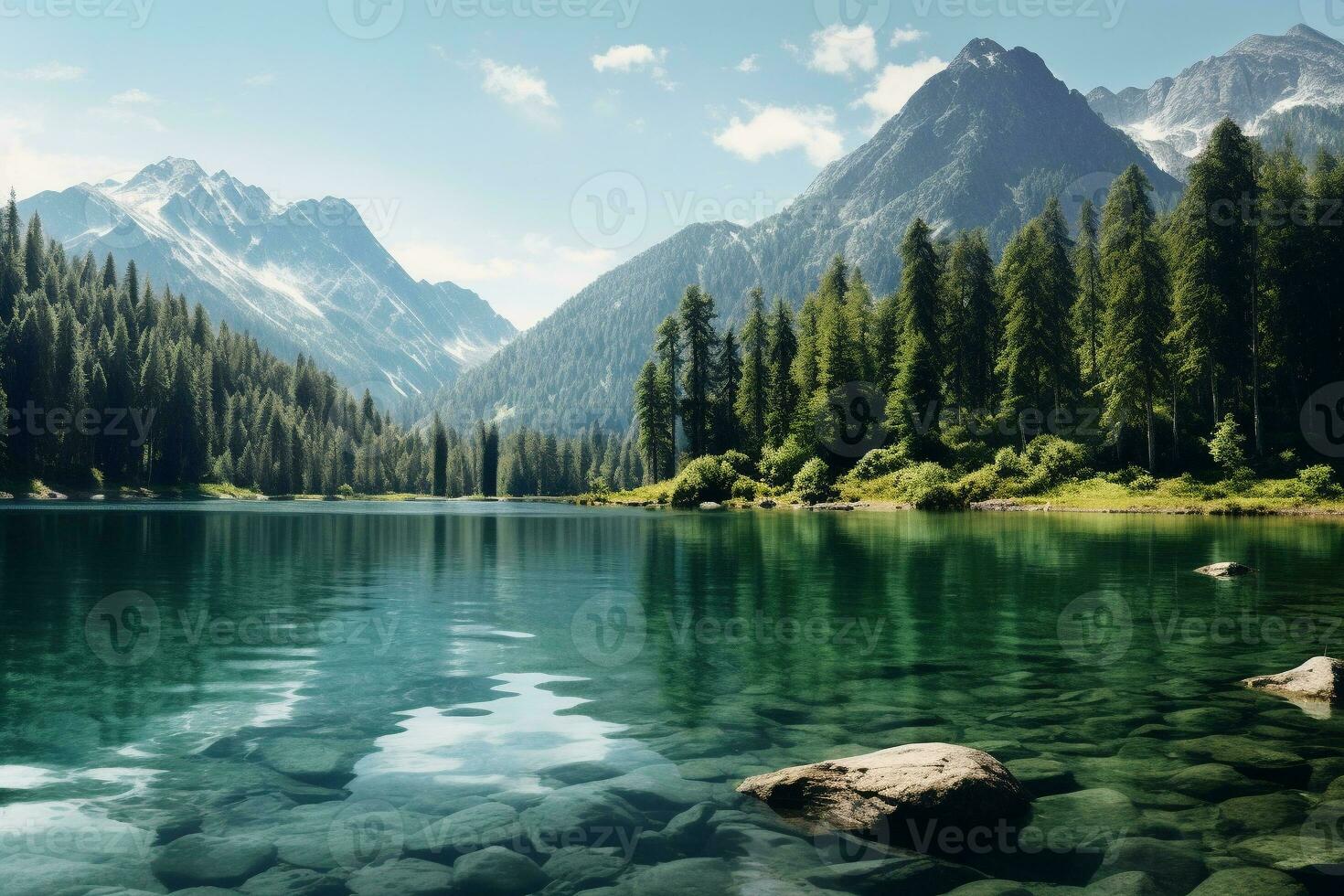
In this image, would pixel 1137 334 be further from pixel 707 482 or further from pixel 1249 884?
pixel 1249 884

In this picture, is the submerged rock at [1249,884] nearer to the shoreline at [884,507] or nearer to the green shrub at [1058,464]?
the shoreline at [884,507]

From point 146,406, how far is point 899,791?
512 ft

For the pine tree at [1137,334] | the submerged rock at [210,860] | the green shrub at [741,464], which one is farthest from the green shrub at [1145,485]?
the submerged rock at [210,860]

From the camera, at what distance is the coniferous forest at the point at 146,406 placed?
121188mm

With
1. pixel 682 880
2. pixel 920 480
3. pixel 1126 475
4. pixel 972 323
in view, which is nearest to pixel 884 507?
pixel 920 480

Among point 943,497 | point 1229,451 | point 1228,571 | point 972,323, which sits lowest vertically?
point 1228,571

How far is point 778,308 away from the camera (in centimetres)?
9850

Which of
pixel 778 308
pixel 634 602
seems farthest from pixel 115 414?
pixel 634 602

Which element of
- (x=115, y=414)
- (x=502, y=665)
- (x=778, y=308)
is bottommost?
(x=502, y=665)

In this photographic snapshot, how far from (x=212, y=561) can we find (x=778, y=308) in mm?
76564

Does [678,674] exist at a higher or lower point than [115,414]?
lower

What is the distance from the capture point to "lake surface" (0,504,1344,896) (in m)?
6.93

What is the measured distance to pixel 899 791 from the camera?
25.6 ft

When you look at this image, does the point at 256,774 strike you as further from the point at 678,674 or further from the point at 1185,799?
the point at 1185,799
